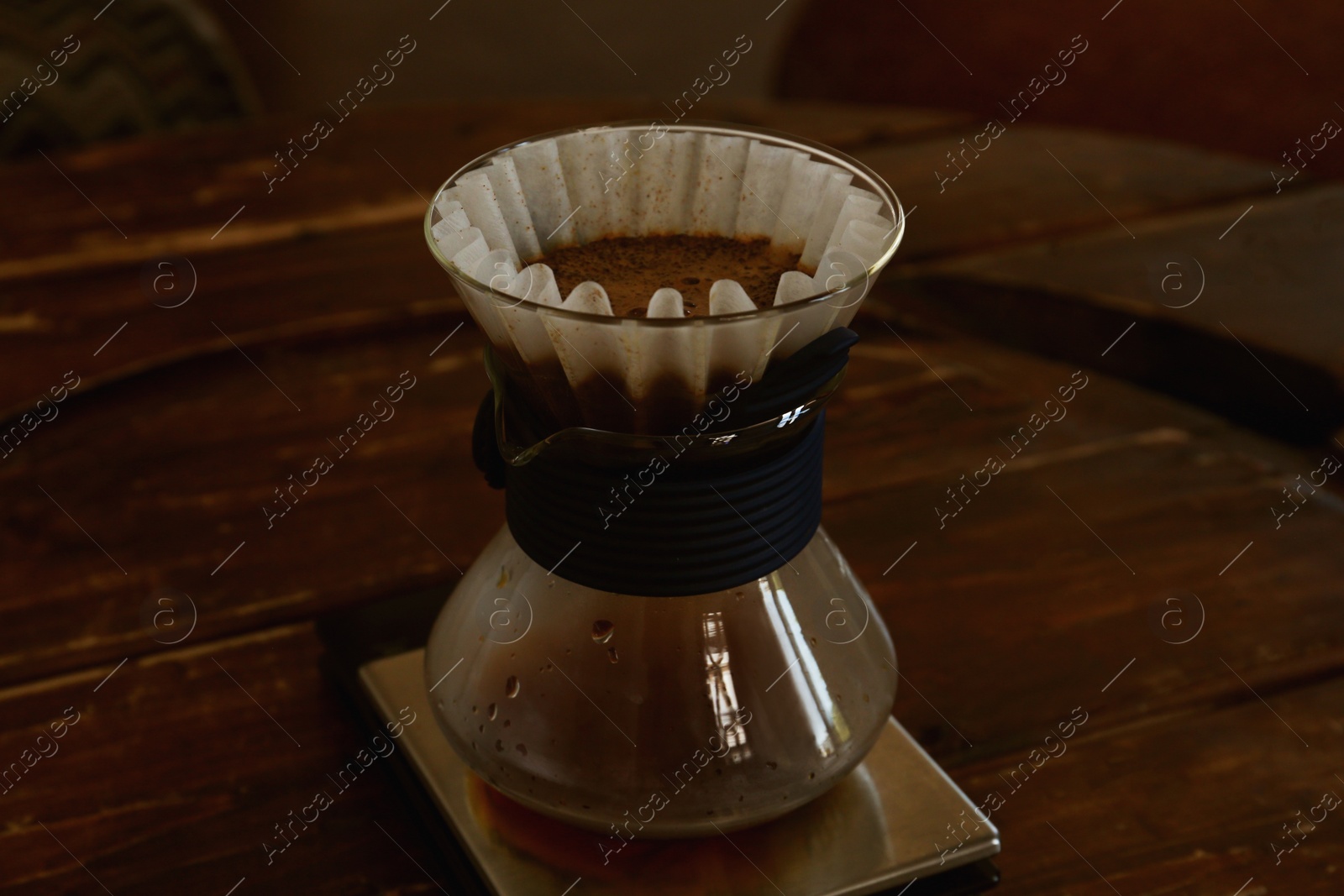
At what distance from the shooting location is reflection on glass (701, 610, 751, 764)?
437 millimetres

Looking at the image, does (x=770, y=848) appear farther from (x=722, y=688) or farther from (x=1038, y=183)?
(x=1038, y=183)

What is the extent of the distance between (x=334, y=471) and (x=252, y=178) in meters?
0.51

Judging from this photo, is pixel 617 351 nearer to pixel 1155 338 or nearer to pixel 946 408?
pixel 946 408

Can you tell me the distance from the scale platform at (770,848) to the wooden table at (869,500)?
30mm

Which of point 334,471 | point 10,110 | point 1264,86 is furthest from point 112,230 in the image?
point 1264,86

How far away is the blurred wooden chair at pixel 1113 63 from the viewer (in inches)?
77.4

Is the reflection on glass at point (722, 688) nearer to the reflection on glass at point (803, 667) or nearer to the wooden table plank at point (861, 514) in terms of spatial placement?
the reflection on glass at point (803, 667)

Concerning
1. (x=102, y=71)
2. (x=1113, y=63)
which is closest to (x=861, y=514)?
(x=102, y=71)

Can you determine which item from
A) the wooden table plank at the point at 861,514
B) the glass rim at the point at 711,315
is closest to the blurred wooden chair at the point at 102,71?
the wooden table plank at the point at 861,514

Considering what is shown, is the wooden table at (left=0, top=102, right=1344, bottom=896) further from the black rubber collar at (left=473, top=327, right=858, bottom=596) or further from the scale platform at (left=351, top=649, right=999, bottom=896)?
the black rubber collar at (left=473, top=327, right=858, bottom=596)

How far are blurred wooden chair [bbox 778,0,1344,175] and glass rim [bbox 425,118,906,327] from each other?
5.77 ft

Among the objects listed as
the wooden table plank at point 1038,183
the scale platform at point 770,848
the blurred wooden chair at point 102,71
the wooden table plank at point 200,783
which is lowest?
the wooden table plank at point 1038,183

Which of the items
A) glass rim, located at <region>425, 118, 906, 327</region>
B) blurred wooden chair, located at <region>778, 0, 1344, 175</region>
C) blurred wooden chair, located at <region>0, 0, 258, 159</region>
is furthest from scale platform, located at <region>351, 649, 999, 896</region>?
blurred wooden chair, located at <region>778, 0, 1344, 175</region>

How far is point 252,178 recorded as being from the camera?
3.78 ft
